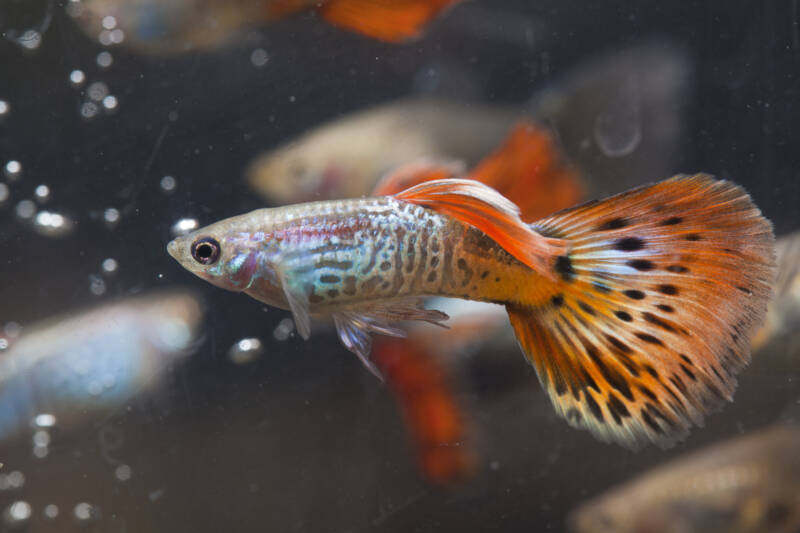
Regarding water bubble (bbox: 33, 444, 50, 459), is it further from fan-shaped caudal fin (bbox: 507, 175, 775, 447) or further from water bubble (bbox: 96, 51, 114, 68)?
fan-shaped caudal fin (bbox: 507, 175, 775, 447)

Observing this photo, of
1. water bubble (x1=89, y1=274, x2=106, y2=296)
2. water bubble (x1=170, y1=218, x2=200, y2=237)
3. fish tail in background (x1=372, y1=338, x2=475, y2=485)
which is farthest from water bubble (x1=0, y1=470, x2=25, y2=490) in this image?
fish tail in background (x1=372, y1=338, x2=475, y2=485)

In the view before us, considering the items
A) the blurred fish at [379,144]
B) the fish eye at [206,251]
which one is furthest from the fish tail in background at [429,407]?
the fish eye at [206,251]

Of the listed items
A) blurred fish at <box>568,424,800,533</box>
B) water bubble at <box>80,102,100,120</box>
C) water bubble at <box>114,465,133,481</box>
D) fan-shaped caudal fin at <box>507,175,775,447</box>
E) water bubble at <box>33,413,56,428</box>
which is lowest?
blurred fish at <box>568,424,800,533</box>

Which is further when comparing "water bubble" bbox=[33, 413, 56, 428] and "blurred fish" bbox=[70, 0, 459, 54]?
"water bubble" bbox=[33, 413, 56, 428]

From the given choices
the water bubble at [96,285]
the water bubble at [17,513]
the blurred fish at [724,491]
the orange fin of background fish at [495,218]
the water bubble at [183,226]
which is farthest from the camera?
the blurred fish at [724,491]

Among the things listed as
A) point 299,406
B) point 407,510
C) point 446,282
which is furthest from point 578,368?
point 407,510

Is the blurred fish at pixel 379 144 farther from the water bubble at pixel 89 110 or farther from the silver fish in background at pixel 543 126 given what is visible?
the water bubble at pixel 89 110
